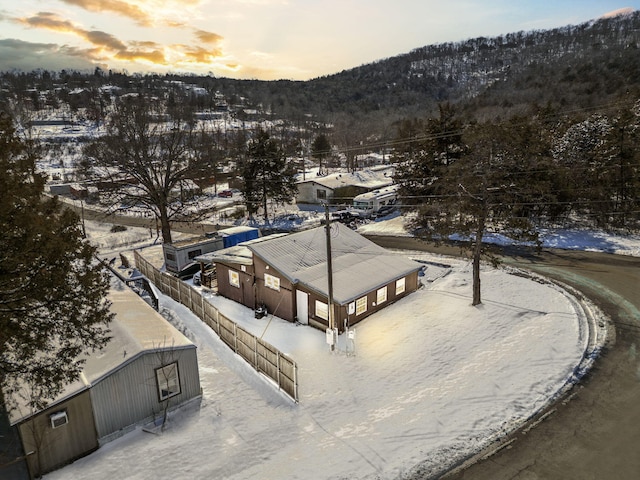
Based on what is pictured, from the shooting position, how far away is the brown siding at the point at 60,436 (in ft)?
35.6

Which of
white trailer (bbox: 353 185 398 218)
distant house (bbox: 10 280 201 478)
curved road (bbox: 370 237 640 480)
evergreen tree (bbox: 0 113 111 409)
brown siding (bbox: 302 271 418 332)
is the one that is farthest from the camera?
white trailer (bbox: 353 185 398 218)

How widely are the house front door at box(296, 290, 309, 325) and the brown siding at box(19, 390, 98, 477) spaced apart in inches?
449

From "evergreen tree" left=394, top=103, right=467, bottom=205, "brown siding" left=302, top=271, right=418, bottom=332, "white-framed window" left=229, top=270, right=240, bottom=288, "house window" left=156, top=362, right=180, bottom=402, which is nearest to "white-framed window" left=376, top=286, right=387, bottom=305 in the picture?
"brown siding" left=302, top=271, right=418, bottom=332

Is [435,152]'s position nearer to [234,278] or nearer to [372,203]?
[372,203]

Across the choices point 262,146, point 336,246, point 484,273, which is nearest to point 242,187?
point 262,146

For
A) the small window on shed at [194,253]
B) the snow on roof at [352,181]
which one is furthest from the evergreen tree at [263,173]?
the small window on shed at [194,253]

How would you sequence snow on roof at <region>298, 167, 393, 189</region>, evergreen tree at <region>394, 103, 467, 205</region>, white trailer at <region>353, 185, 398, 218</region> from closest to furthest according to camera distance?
evergreen tree at <region>394, 103, 467, 205</region> < white trailer at <region>353, 185, 398, 218</region> < snow on roof at <region>298, 167, 393, 189</region>

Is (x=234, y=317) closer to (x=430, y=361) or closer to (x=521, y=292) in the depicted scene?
(x=430, y=361)

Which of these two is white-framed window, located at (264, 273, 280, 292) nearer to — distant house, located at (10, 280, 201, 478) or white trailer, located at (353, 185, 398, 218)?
distant house, located at (10, 280, 201, 478)

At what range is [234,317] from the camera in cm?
2283

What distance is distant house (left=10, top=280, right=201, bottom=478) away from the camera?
36.5 ft

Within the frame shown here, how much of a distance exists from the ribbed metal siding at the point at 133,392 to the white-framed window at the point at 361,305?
9.80 meters

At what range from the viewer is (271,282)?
2278cm

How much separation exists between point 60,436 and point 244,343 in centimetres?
734
